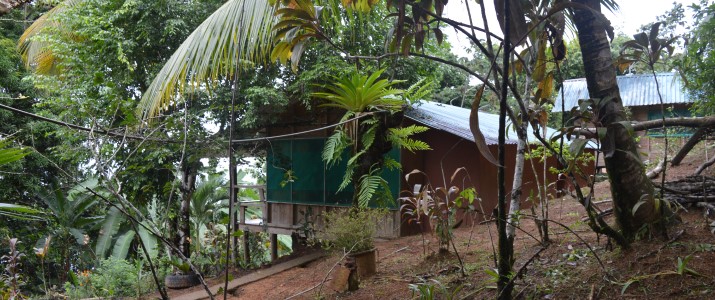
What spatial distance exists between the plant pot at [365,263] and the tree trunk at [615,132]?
2.66m

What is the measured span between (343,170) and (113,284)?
152 inches

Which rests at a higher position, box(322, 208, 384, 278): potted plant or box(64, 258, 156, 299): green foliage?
box(322, 208, 384, 278): potted plant

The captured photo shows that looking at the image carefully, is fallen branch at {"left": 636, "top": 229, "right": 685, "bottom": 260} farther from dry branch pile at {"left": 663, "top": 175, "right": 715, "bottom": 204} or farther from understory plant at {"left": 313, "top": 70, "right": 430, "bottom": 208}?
understory plant at {"left": 313, "top": 70, "right": 430, "bottom": 208}

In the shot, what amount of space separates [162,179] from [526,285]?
704cm

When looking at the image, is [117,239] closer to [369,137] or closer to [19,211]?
[369,137]

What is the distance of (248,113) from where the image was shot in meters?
7.84

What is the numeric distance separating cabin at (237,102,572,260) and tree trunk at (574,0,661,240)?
172 inches

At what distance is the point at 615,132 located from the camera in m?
2.78

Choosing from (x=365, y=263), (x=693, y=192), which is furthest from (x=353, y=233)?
(x=693, y=192)

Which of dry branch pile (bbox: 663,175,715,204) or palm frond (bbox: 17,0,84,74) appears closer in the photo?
dry branch pile (bbox: 663,175,715,204)

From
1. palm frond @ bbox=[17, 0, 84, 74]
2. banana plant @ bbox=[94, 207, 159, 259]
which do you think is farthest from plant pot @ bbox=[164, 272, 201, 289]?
palm frond @ bbox=[17, 0, 84, 74]

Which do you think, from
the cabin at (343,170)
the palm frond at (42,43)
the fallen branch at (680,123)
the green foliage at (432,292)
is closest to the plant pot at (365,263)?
the green foliage at (432,292)

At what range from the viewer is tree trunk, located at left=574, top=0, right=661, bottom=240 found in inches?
110

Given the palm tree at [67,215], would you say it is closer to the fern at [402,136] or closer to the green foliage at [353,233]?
the fern at [402,136]
